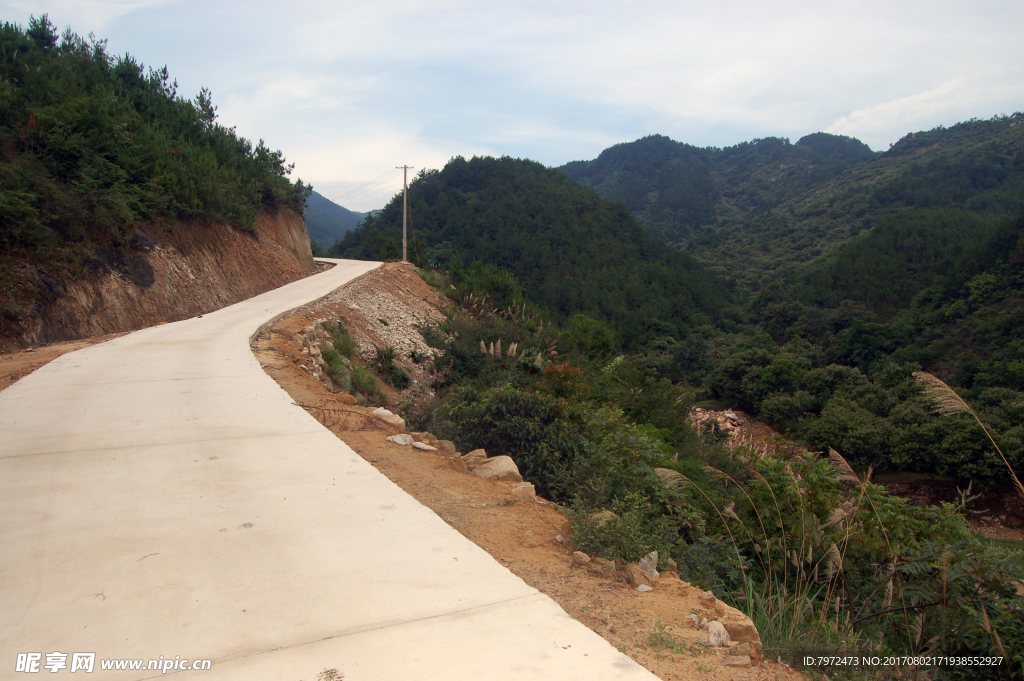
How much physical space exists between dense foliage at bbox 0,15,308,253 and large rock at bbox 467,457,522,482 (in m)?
11.9

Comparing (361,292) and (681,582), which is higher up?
(361,292)

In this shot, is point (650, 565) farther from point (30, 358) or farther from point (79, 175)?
point (79, 175)

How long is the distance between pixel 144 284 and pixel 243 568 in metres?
14.2

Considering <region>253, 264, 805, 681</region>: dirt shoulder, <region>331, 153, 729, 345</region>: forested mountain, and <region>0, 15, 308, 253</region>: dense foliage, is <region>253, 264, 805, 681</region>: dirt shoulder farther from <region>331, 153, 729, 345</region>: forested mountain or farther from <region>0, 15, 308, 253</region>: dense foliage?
<region>331, 153, 729, 345</region>: forested mountain

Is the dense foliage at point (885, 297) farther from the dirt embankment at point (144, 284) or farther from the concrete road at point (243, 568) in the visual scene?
the dirt embankment at point (144, 284)

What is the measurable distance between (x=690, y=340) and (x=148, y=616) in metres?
56.6

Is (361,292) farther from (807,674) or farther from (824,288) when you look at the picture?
(824,288)

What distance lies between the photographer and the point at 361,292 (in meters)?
19.6

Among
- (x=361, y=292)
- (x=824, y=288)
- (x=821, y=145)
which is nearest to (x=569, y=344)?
(x=361, y=292)

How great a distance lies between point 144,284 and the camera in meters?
15.0

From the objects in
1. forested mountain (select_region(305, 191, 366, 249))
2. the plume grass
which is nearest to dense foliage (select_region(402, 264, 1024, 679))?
the plume grass

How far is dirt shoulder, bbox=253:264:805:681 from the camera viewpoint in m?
2.92

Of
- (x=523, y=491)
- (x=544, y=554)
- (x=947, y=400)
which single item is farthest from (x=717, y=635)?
(x=523, y=491)

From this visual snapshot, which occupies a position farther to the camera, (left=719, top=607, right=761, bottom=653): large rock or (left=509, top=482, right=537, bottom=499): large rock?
(left=509, top=482, right=537, bottom=499): large rock
